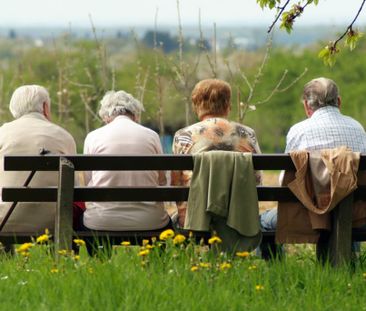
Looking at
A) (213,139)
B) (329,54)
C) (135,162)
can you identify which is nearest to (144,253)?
(135,162)

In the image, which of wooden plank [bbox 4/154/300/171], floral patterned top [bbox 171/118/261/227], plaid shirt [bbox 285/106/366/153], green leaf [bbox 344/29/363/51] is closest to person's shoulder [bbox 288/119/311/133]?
plaid shirt [bbox 285/106/366/153]

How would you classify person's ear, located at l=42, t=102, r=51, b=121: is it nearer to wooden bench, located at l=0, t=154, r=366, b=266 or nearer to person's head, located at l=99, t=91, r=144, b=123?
person's head, located at l=99, t=91, r=144, b=123

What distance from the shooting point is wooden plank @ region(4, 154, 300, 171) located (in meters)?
5.83

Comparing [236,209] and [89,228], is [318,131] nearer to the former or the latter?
[236,209]

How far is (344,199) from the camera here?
19.3 feet

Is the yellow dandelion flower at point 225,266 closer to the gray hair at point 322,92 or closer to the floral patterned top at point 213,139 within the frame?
the floral patterned top at point 213,139

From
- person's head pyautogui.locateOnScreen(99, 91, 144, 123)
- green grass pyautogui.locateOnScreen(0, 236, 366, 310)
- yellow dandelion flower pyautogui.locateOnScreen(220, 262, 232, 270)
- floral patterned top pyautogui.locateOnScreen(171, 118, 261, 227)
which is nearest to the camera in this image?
green grass pyautogui.locateOnScreen(0, 236, 366, 310)

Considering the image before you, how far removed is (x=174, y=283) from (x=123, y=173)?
1.43 metres

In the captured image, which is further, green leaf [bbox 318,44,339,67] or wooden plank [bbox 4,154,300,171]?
green leaf [bbox 318,44,339,67]

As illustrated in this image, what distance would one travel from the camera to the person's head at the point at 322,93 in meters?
6.61

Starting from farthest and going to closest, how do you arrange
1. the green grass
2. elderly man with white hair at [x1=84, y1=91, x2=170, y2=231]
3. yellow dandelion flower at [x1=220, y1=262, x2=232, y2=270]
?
elderly man with white hair at [x1=84, y1=91, x2=170, y2=231], yellow dandelion flower at [x1=220, y1=262, x2=232, y2=270], the green grass

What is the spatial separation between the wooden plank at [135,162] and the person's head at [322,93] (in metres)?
0.85

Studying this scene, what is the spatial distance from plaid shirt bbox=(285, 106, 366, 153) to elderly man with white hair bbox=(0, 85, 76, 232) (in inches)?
50.6

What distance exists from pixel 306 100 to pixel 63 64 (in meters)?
8.42
